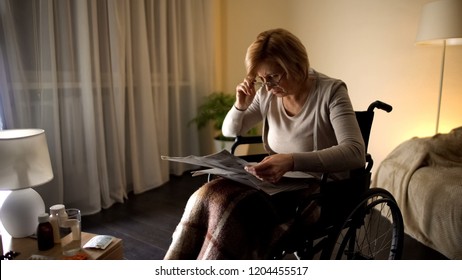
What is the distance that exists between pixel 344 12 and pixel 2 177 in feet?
8.77

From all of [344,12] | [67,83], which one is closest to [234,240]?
[67,83]

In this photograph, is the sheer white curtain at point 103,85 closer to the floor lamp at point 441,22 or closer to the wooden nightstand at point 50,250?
the wooden nightstand at point 50,250

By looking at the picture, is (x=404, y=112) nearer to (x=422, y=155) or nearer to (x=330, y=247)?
(x=422, y=155)

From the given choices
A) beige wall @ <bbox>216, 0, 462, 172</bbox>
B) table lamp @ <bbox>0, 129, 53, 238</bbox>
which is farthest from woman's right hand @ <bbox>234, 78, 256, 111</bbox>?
beige wall @ <bbox>216, 0, 462, 172</bbox>

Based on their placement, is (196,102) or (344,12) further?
(196,102)

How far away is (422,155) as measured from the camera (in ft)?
6.23

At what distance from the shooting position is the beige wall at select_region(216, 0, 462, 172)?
2.48 metres

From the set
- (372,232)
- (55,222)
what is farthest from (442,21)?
(55,222)

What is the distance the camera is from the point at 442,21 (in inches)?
82.0

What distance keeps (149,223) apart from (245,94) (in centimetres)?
116

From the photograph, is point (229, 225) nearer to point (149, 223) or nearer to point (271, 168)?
point (271, 168)

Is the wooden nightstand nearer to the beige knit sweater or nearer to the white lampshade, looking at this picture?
the beige knit sweater

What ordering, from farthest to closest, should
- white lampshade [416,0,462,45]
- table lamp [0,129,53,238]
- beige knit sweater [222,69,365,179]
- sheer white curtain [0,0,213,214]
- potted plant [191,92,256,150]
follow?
potted plant [191,92,256,150] < white lampshade [416,0,462,45] < sheer white curtain [0,0,213,214] < table lamp [0,129,53,238] < beige knit sweater [222,69,365,179]
